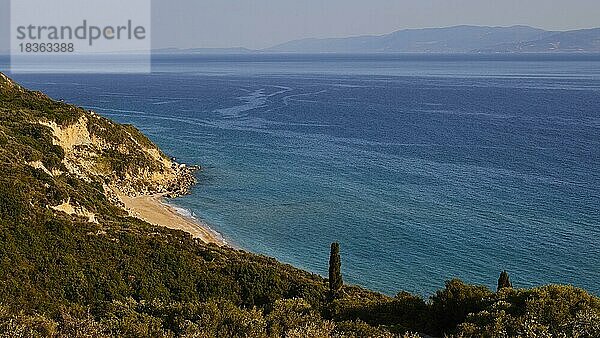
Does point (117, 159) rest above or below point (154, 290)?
above

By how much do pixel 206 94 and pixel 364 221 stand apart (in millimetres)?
104884

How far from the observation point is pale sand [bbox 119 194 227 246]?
45156 millimetres

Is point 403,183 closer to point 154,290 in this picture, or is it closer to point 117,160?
point 117,160

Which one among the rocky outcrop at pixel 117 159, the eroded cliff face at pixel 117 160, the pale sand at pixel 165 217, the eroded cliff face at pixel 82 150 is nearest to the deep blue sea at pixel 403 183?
the pale sand at pixel 165 217

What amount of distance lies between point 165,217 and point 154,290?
21.7 meters

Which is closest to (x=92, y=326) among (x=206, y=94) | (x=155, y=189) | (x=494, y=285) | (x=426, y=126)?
(x=494, y=285)

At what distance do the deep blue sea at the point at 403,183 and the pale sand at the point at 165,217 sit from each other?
1334mm

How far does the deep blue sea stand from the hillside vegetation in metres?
5.54

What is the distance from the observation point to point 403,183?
57.5 metres

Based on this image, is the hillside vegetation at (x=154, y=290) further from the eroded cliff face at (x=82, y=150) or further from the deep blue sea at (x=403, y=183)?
the deep blue sea at (x=403, y=183)

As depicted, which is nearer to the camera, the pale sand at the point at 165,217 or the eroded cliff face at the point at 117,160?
the pale sand at the point at 165,217

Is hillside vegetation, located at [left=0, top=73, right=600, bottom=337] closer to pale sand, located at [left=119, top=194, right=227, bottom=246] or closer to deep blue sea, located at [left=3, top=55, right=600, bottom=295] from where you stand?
pale sand, located at [left=119, top=194, right=227, bottom=246]

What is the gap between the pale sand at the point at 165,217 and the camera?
4516 cm

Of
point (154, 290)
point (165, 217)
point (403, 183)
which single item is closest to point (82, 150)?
point (165, 217)
